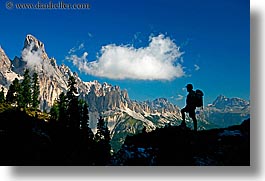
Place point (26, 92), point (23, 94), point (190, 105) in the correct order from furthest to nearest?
1. point (26, 92)
2. point (23, 94)
3. point (190, 105)

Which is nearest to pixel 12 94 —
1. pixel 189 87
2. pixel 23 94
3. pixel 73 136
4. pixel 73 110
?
pixel 23 94

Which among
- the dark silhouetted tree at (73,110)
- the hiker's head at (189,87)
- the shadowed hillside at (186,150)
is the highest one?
the dark silhouetted tree at (73,110)

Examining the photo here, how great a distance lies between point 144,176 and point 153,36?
4095 millimetres

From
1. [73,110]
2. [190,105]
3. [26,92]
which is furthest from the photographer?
[26,92]

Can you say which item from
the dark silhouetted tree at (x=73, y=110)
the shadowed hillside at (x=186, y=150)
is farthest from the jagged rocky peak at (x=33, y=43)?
the dark silhouetted tree at (x=73, y=110)

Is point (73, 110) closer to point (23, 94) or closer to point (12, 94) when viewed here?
point (23, 94)

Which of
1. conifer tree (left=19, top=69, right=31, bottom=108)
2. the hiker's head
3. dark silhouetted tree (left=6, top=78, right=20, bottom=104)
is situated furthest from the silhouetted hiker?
dark silhouetted tree (left=6, top=78, right=20, bottom=104)

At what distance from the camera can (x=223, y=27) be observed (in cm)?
1067

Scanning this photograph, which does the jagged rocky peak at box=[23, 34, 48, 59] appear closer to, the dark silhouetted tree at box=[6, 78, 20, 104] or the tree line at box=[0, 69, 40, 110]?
the tree line at box=[0, 69, 40, 110]

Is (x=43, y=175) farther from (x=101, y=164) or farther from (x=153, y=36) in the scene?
(x=153, y=36)

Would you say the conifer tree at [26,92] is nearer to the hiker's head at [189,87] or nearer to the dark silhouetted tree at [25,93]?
the dark silhouetted tree at [25,93]

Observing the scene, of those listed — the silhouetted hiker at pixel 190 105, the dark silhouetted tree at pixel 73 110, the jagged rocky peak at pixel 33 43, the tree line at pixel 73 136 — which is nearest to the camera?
the silhouetted hiker at pixel 190 105

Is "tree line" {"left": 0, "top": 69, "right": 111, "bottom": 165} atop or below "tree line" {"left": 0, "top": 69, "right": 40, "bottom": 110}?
below

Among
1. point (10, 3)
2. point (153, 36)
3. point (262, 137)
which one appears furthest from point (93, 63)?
point (262, 137)
